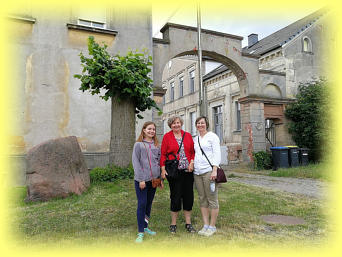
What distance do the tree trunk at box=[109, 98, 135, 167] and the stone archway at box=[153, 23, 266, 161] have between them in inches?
147

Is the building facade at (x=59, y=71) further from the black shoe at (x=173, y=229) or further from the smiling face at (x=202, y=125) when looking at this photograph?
the smiling face at (x=202, y=125)

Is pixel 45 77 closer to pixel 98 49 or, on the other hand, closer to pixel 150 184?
pixel 98 49

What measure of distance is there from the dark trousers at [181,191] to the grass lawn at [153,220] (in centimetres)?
40

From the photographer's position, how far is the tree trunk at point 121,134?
7.76 m

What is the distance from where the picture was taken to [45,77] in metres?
9.91

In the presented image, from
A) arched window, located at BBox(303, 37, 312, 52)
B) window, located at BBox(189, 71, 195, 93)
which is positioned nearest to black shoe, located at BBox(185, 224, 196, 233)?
arched window, located at BBox(303, 37, 312, 52)

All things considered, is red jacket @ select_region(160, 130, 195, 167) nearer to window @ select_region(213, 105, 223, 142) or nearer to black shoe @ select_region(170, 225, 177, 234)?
black shoe @ select_region(170, 225, 177, 234)

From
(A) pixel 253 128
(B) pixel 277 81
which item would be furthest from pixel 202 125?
(B) pixel 277 81

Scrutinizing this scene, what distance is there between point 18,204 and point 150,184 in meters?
3.72

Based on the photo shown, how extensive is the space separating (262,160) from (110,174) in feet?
28.6

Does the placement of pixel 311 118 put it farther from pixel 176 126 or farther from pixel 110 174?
pixel 176 126

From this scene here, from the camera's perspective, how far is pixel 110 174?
7.53 meters

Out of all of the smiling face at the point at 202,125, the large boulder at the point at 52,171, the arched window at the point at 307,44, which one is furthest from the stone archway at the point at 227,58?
the smiling face at the point at 202,125

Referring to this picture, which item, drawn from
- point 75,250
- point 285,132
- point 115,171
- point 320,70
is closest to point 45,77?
point 115,171
